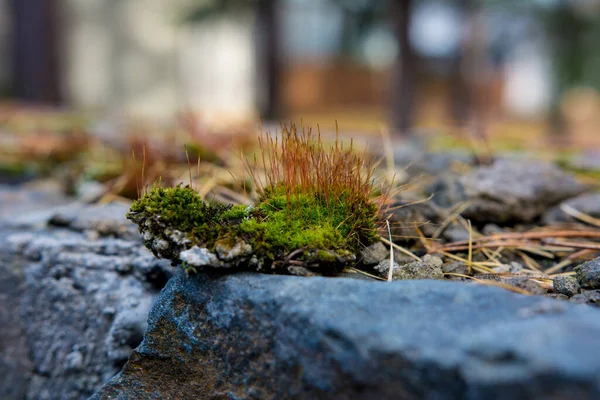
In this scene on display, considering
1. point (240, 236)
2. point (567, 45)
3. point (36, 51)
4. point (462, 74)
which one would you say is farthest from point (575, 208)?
point (36, 51)

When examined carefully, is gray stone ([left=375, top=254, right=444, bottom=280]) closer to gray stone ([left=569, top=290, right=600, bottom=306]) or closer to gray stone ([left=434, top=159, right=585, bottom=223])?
gray stone ([left=569, top=290, right=600, bottom=306])

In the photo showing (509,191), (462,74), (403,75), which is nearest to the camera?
(509,191)

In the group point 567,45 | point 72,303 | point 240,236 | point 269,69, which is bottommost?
point 72,303

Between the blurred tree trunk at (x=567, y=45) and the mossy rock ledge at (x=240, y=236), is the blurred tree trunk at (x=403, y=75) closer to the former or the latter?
the blurred tree trunk at (x=567, y=45)

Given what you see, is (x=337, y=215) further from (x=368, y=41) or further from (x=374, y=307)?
(x=368, y=41)

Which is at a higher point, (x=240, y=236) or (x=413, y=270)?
(x=240, y=236)

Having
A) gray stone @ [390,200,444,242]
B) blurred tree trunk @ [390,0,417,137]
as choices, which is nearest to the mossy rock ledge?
gray stone @ [390,200,444,242]

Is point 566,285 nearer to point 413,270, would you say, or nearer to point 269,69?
point 413,270

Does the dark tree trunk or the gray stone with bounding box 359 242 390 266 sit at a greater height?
the dark tree trunk
